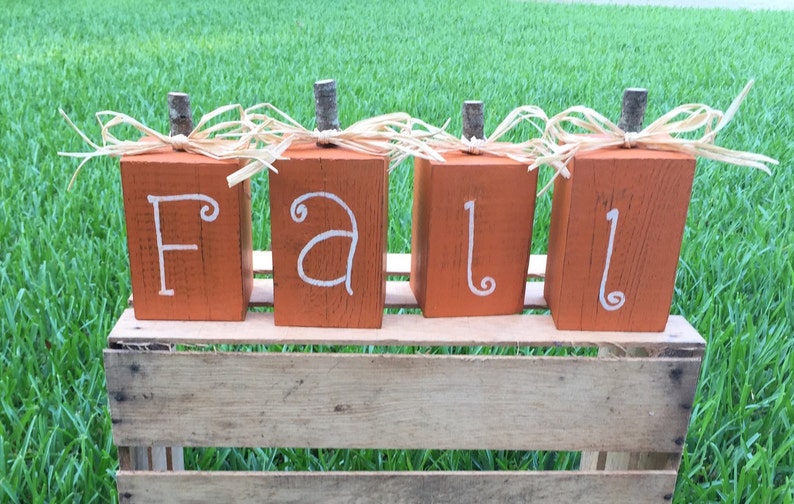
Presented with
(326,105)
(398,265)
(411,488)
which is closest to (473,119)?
(326,105)

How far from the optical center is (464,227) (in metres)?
0.77

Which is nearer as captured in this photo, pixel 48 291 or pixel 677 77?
pixel 48 291

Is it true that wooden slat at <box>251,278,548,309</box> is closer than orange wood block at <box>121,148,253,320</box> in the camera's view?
No

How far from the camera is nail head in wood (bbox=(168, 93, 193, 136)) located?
2.48ft

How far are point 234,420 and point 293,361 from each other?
0.11 metres

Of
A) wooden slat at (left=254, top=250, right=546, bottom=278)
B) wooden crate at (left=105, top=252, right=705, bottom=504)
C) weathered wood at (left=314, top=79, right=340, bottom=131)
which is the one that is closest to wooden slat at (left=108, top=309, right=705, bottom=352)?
wooden crate at (left=105, top=252, right=705, bottom=504)

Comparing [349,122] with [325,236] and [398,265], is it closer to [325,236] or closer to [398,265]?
[398,265]

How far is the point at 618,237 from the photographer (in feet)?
2.50

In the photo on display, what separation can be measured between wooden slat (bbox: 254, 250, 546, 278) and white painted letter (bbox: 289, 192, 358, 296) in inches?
5.7

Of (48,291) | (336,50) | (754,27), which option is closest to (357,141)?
(48,291)

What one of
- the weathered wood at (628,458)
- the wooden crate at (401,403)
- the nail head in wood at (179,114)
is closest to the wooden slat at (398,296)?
the wooden crate at (401,403)

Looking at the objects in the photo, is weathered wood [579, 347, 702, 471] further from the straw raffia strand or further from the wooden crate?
the straw raffia strand

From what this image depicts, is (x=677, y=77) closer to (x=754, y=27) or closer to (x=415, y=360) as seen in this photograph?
(x=754, y=27)

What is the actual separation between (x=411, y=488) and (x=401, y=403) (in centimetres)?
12
